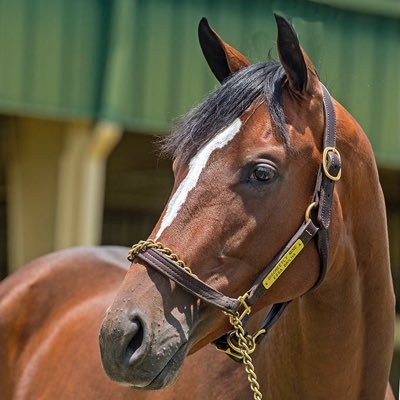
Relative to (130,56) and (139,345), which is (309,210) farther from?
(130,56)

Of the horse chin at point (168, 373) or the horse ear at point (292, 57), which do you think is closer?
the horse chin at point (168, 373)

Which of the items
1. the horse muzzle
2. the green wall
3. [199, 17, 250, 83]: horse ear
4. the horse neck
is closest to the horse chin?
the horse muzzle

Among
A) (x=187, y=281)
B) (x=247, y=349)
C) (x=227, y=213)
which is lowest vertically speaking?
(x=247, y=349)

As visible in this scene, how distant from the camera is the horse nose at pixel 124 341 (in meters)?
2.24

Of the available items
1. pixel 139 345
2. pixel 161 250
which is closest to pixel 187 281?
pixel 161 250

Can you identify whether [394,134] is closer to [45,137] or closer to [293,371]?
[45,137]

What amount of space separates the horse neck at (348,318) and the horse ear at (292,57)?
213 millimetres

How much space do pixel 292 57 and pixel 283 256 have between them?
0.54 metres

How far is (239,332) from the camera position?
247cm

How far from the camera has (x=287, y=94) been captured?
2.56 meters

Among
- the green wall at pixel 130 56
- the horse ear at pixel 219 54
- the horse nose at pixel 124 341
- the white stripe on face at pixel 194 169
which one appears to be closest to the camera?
the horse nose at pixel 124 341

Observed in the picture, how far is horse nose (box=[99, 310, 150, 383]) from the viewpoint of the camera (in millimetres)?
2244

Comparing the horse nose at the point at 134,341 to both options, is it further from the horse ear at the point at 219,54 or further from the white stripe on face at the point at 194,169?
the horse ear at the point at 219,54

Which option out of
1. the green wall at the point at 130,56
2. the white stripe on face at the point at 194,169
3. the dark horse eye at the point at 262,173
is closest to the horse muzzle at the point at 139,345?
the white stripe on face at the point at 194,169
